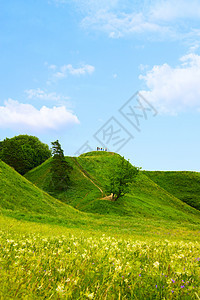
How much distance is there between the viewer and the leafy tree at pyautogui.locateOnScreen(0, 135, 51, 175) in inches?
3201

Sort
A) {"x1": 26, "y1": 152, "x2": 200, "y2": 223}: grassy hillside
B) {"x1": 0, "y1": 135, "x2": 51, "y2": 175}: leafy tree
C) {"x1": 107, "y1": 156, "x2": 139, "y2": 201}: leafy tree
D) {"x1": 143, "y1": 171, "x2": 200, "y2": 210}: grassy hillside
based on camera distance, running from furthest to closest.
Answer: {"x1": 0, "y1": 135, "x2": 51, "y2": 175}: leafy tree
{"x1": 143, "y1": 171, "x2": 200, "y2": 210}: grassy hillside
{"x1": 107, "y1": 156, "x2": 139, "y2": 201}: leafy tree
{"x1": 26, "y1": 152, "x2": 200, "y2": 223}: grassy hillside

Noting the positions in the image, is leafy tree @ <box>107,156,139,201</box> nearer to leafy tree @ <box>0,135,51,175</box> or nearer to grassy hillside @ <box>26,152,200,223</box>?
grassy hillside @ <box>26,152,200,223</box>

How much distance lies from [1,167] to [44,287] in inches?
1620

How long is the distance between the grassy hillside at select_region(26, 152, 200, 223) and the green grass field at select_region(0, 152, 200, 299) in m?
0.29

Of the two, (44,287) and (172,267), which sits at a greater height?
(172,267)

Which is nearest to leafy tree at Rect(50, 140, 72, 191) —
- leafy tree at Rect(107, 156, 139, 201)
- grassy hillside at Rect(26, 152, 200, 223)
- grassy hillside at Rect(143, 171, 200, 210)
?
grassy hillside at Rect(26, 152, 200, 223)

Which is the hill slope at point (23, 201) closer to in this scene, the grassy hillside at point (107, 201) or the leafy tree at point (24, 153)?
the grassy hillside at point (107, 201)

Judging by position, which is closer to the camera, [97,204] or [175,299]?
[175,299]

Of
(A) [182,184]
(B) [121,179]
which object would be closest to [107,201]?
(B) [121,179]

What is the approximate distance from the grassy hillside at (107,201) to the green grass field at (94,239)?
11.4 inches

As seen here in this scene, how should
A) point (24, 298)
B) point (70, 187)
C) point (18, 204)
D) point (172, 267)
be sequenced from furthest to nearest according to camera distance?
point (70, 187) → point (18, 204) → point (172, 267) → point (24, 298)

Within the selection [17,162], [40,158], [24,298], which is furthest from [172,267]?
[40,158]

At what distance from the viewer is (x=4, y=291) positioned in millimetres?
2771

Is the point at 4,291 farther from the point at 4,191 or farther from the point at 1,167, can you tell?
the point at 1,167
